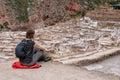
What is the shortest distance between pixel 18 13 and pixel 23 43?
44.5 ft

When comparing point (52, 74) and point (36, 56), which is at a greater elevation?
point (36, 56)

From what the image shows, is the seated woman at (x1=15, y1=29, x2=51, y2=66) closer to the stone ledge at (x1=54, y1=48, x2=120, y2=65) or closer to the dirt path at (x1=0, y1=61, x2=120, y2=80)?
the dirt path at (x1=0, y1=61, x2=120, y2=80)

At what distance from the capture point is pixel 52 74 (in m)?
6.23

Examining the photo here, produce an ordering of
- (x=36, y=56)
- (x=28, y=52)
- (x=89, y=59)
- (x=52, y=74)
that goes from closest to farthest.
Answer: (x=52, y=74) < (x=28, y=52) < (x=36, y=56) < (x=89, y=59)

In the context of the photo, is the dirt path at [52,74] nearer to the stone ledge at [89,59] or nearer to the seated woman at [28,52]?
the seated woman at [28,52]

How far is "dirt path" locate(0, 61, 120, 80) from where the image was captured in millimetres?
6027

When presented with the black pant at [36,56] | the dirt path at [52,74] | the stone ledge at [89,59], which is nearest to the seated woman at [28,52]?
the black pant at [36,56]

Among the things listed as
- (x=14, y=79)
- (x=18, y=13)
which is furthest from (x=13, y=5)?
(x=14, y=79)

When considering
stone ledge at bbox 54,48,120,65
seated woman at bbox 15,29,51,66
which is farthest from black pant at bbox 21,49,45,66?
stone ledge at bbox 54,48,120,65

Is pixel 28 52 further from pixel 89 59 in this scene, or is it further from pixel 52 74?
pixel 89 59

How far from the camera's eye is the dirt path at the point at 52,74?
19.8 feet

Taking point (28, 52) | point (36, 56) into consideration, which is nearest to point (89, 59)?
point (36, 56)

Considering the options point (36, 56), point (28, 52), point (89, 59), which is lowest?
point (89, 59)

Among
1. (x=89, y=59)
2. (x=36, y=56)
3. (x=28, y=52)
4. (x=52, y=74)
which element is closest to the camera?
(x=52, y=74)
